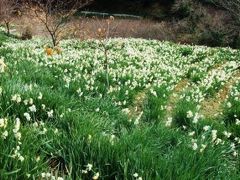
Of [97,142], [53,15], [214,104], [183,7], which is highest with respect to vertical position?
[97,142]

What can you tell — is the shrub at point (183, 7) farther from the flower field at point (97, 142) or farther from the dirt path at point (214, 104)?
the flower field at point (97, 142)

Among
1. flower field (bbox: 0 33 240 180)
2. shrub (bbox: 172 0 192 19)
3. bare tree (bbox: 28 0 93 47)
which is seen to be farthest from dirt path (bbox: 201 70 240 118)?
shrub (bbox: 172 0 192 19)

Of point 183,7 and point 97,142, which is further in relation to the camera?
point 183,7

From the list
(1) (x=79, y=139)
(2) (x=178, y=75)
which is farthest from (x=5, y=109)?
(2) (x=178, y=75)

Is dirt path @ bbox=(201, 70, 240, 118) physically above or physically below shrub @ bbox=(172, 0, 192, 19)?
below

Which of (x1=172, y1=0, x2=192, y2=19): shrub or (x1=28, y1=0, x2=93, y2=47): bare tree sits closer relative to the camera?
(x1=28, y1=0, x2=93, y2=47): bare tree

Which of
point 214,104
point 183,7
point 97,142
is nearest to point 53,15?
point 183,7

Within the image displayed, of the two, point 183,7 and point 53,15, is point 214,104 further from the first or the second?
point 183,7

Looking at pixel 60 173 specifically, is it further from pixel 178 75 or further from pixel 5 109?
pixel 178 75

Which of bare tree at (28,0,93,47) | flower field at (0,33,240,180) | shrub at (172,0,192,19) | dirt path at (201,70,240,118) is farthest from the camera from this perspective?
shrub at (172,0,192,19)

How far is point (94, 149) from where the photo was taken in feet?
13.3

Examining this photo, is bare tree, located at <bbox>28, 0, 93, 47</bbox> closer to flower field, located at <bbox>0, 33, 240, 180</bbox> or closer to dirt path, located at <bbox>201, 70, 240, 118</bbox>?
dirt path, located at <bbox>201, 70, 240, 118</bbox>

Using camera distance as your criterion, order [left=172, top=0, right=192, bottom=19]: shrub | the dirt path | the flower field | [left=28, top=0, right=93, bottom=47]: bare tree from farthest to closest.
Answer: [left=172, top=0, right=192, bottom=19]: shrub → [left=28, top=0, right=93, bottom=47]: bare tree → the dirt path → the flower field

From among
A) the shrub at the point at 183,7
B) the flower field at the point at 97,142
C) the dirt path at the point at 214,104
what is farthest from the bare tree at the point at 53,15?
the flower field at the point at 97,142
